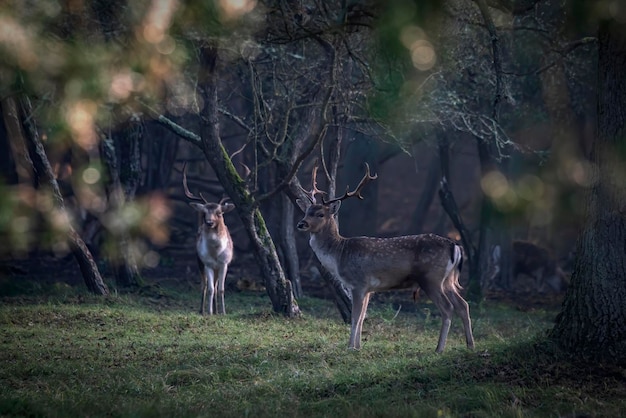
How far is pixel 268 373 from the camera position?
793cm

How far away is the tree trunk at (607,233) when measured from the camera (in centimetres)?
751

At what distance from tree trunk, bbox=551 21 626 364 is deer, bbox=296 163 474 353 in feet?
6.77

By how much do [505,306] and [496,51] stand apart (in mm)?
8578

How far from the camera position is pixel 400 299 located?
1579 cm

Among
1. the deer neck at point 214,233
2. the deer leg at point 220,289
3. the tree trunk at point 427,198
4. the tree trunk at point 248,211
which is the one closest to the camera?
the tree trunk at point 248,211

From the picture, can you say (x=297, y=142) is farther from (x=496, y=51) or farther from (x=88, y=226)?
(x=88, y=226)

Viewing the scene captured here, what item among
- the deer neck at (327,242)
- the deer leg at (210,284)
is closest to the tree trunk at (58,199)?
the deer leg at (210,284)

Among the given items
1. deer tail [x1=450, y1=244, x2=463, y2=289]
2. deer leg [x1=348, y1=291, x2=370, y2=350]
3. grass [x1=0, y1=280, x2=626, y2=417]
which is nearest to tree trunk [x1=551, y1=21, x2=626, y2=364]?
grass [x1=0, y1=280, x2=626, y2=417]

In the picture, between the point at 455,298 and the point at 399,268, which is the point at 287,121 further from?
the point at 455,298

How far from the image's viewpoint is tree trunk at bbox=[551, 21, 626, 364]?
296 inches

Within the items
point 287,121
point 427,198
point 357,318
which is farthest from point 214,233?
point 427,198

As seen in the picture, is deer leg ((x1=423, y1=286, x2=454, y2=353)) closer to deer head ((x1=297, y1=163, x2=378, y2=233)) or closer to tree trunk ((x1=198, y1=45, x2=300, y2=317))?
deer head ((x1=297, y1=163, x2=378, y2=233))

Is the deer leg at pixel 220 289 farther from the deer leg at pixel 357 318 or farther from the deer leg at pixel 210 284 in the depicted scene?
the deer leg at pixel 357 318

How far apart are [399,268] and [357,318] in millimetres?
752
